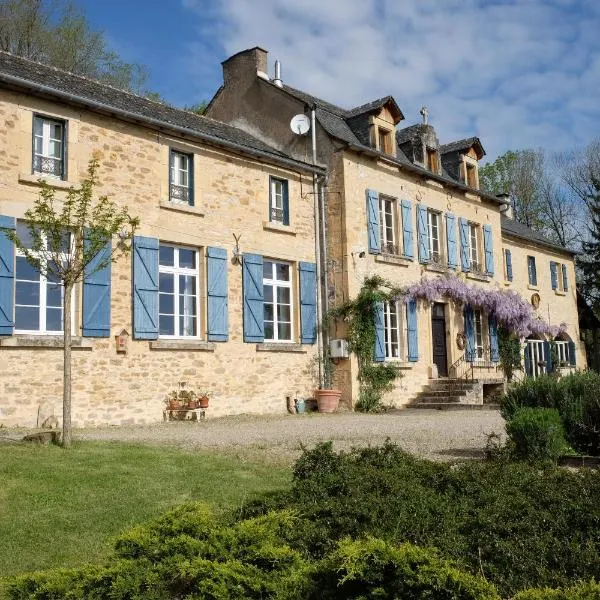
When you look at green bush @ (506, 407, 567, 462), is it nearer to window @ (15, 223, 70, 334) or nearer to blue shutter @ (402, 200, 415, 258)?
window @ (15, 223, 70, 334)

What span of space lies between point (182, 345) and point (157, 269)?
1.46 meters

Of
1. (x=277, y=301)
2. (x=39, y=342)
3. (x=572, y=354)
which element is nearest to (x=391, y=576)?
(x=39, y=342)

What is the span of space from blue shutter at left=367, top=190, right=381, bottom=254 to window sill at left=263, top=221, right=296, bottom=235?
6.89 feet

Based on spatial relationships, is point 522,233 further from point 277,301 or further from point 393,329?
point 277,301

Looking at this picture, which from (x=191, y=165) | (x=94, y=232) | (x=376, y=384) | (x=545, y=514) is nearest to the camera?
(x=545, y=514)

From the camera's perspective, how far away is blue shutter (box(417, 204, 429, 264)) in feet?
60.4

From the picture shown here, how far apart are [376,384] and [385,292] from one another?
221 centimetres

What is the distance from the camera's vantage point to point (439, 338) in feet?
62.3

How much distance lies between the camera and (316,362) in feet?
51.4

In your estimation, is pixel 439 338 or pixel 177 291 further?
pixel 439 338

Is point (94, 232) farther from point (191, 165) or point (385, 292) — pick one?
point (385, 292)

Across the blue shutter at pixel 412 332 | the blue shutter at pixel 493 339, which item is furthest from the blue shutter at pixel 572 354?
the blue shutter at pixel 412 332

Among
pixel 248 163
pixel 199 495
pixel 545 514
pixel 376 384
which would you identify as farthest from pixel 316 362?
pixel 545 514

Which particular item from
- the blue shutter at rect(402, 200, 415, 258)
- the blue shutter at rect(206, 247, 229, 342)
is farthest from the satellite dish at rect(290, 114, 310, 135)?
the blue shutter at rect(206, 247, 229, 342)
